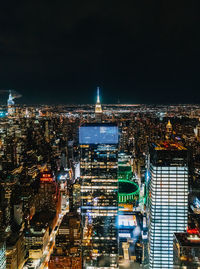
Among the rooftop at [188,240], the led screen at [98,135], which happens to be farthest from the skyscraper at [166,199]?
the rooftop at [188,240]

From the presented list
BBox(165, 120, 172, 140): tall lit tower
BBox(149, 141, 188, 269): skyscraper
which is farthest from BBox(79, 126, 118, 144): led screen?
BBox(165, 120, 172, 140): tall lit tower

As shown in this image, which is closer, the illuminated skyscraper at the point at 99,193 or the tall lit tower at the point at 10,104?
the illuminated skyscraper at the point at 99,193

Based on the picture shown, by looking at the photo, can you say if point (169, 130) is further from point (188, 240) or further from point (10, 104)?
point (188, 240)

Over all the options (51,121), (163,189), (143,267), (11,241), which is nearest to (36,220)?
(11,241)

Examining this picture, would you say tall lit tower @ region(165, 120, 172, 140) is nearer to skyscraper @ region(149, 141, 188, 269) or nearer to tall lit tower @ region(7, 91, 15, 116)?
skyscraper @ region(149, 141, 188, 269)

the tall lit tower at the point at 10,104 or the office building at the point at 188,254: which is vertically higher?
the tall lit tower at the point at 10,104

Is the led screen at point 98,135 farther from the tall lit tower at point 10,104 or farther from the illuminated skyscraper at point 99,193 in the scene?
the tall lit tower at point 10,104

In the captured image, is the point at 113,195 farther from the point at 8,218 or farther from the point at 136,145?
the point at 136,145

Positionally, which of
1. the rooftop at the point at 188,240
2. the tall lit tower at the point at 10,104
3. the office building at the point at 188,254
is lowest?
the office building at the point at 188,254
